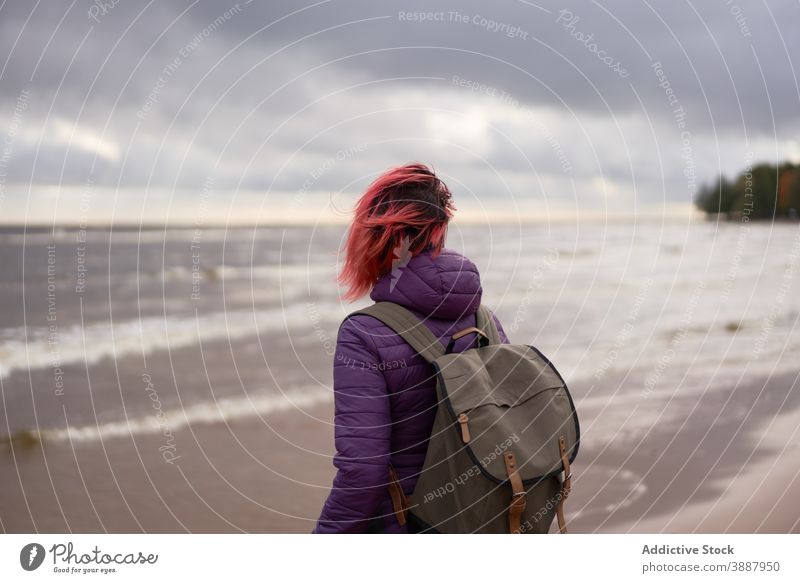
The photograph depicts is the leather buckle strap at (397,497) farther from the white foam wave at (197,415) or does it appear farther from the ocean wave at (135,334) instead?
the ocean wave at (135,334)

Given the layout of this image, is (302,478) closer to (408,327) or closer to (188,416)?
(188,416)

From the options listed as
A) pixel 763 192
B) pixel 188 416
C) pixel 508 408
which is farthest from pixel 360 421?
pixel 763 192

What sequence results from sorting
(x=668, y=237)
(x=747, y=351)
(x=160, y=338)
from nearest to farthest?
(x=747, y=351)
(x=160, y=338)
(x=668, y=237)

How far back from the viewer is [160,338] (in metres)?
14.4

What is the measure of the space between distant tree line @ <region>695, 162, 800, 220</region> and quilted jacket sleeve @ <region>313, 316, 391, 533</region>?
9.76 m

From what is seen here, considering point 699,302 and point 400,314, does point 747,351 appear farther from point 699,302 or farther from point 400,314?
point 400,314

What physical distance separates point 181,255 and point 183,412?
23100 millimetres

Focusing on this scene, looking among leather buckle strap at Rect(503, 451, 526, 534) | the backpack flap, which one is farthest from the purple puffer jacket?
leather buckle strap at Rect(503, 451, 526, 534)

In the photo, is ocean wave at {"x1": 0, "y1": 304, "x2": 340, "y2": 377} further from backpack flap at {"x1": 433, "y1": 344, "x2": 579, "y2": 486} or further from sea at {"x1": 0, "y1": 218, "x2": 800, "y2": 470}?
backpack flap at {"x1": 433, "y1": 344, "x2": 579, "y2": 486}

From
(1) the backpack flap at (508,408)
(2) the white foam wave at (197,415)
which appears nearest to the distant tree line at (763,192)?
(2) the white foam wave at (197,415)

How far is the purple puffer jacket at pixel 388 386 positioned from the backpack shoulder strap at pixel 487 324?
68 millimetres

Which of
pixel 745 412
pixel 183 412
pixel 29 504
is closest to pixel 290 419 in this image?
pixel 183 412

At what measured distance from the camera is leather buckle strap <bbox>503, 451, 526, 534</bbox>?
2.49 m

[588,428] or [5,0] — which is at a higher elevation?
[5,0]
